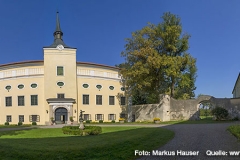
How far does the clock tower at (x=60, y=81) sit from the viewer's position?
97.0 feet

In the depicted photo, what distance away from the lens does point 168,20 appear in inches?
1123

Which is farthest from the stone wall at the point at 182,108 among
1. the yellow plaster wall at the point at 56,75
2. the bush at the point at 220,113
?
the yellow plaster wall at the point at 56,75

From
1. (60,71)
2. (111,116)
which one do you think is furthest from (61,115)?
(111,116)

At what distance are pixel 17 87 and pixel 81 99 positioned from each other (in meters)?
10.0

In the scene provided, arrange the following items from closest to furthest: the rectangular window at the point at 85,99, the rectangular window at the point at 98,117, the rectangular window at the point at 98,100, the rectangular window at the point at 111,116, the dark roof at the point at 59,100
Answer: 1. the dark roof at the point at 59,100
2. the rectangular window at the point at 85,99
3. the rectangular window at the point at 98,117
4. the rectangular window at the point at 98,100
5. the rectangular window at the point at 111,116

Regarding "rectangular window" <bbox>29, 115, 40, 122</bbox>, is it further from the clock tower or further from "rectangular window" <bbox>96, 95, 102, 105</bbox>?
"rectangular window" <bbox>96, 95, 102, 105</bbox>

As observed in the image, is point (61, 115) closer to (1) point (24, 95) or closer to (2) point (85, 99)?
(2) point (85, 99)

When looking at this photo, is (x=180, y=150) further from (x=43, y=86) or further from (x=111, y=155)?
(x=43, y=86)

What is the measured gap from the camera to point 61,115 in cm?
2991

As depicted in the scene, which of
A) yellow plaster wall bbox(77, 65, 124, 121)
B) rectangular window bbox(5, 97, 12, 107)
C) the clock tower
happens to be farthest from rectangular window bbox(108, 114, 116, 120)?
rectangular window bbox(5, 97, 12, 107)

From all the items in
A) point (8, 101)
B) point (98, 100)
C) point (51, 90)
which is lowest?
point (98, 100)

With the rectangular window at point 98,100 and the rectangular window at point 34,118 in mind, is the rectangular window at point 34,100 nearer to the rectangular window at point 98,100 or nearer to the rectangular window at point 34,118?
the rectangular window at point 34,118

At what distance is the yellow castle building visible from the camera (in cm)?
2991

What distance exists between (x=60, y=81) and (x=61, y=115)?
17.1 ft
